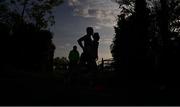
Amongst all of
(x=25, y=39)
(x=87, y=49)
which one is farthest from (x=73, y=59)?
(x=25, y=39)

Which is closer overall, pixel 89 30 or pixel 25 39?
pixel 89 30

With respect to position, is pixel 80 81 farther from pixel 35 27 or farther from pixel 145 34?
pixel 35 27


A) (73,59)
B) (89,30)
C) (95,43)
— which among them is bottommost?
(73,59)

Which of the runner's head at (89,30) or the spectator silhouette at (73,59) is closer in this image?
the runner's head at (89,30)

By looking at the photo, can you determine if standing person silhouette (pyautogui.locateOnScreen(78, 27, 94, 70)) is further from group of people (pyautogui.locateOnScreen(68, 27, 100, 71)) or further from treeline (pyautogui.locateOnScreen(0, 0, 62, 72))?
treeline (pyautogui.locateOnScreen(0, 0, 62, 72))

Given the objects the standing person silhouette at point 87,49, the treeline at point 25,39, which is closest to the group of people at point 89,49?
the standing person silhouette at point 87,49

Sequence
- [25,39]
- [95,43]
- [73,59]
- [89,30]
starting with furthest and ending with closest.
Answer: [25,39], [73,59], [95,43], [89,30]

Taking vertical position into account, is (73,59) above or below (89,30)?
below

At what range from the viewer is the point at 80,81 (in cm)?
1711

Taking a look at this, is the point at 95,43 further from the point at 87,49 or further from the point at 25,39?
the point at 25,39

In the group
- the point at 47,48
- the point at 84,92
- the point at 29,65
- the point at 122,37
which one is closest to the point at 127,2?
the point at 47,48

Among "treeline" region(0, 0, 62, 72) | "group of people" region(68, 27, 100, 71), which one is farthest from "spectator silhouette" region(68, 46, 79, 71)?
"treeline" region(0, 0, 62, 72)

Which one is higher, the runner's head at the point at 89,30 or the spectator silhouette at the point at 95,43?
the runner's head at the point at 89,30

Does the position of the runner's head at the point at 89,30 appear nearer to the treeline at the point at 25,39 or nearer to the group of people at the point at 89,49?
the group of people at the point at 89,49
